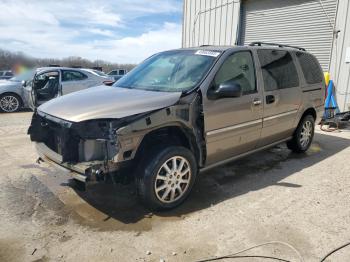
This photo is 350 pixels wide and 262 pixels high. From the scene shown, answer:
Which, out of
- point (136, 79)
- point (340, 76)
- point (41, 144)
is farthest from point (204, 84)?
point (340, 76)

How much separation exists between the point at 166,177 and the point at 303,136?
3.36m

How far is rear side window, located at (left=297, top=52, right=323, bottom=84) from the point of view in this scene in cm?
532

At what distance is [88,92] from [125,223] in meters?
1.70

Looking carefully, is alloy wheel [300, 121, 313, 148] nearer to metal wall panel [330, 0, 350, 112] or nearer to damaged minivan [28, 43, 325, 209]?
damaged minivan [28, 43, 325, 209]

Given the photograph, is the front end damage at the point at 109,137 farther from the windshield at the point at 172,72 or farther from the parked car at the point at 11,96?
the parked car at the point at 11,96

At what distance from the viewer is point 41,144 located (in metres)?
3.67

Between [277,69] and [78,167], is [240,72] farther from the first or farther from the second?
[78,167]

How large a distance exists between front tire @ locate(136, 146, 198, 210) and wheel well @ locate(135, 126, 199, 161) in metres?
0.11

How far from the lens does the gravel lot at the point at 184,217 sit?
110 inches

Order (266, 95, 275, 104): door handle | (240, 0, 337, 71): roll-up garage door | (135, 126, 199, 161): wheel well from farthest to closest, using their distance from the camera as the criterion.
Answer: (240, 0, 337, 71): roll-up garage door → (266, 95, 275, 104): door handle → (135, 126, 199, 161): wheel well

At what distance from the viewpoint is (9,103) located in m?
10.5

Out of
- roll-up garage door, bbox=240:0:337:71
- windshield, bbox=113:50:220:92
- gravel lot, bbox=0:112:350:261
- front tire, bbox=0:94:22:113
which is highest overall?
roll-up garage door, bbox=240:0:337:71

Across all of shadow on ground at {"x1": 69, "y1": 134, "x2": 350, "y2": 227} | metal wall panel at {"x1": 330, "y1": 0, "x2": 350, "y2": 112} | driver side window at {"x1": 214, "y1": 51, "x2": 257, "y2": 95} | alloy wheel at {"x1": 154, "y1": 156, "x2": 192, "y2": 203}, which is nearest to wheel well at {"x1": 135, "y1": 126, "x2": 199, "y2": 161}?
alloy wheel at {"x1": 154, "y1": 156, "x2": 192, "y2": 203}

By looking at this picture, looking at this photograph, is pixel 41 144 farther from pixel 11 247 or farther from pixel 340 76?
pixel 340 76
